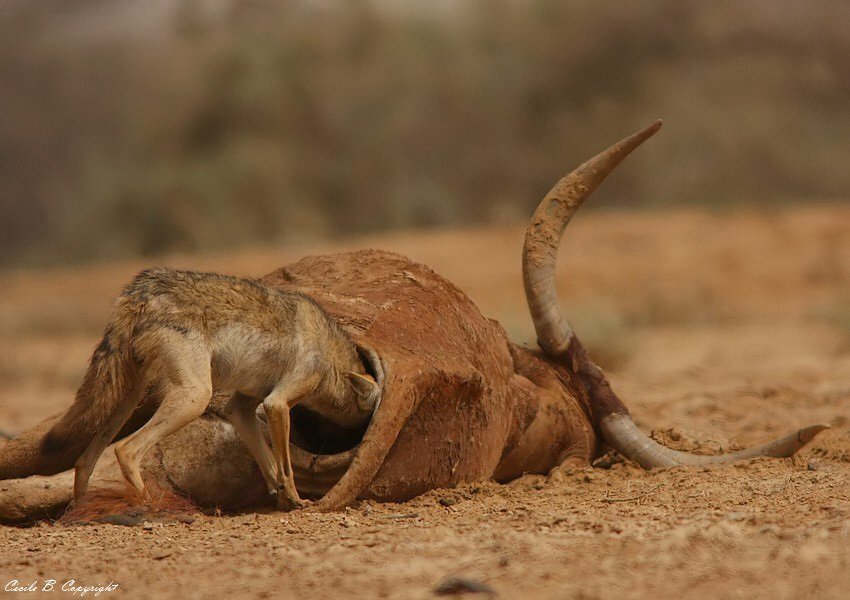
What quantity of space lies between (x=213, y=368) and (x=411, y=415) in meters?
0.90

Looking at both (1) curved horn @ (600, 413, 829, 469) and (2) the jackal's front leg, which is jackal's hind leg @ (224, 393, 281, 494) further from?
(1) curved horn @ (600, 413, 829, 469)

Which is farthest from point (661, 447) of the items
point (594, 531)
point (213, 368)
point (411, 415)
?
point (213, 368)

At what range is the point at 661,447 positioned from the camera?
6055mm

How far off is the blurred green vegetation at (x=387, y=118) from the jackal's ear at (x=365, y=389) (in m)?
19.3

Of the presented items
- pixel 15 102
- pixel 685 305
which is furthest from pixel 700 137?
pixel 15 102

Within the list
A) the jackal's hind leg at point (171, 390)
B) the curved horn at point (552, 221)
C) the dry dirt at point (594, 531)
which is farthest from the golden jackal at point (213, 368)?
the curved horn at point (552, 221)

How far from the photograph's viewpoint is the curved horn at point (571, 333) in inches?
234

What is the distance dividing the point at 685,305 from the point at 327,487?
11.1 m

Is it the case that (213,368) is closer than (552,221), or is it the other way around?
(213,368)

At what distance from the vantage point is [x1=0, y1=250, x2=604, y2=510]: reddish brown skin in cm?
501

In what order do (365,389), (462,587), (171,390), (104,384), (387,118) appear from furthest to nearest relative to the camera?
(387,118)
(365,389)
(104,384)
(171,390)
(462,587)

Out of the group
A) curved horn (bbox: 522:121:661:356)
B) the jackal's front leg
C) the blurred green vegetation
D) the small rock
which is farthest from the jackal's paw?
the blurred green vegetation

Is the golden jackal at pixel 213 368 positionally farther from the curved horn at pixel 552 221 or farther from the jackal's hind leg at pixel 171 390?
the curved horn at pixel 552 221

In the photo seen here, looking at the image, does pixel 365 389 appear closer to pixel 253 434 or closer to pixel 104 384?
pixel 253 434
